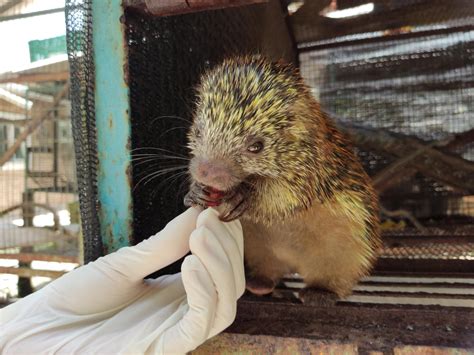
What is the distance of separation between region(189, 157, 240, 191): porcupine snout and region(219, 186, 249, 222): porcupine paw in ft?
0.19

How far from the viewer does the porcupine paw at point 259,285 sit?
1.11 meters

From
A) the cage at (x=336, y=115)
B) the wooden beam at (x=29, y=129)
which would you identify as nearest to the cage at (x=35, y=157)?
the wooden beam at (x=29, y=129)

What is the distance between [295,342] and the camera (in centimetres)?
75

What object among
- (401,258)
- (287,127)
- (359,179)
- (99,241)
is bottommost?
(401,258)

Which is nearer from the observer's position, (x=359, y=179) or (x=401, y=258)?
(x=359, y=179)

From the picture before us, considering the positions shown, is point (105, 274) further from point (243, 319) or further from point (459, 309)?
point (459, 309)

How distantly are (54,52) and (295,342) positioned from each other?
2.62 m

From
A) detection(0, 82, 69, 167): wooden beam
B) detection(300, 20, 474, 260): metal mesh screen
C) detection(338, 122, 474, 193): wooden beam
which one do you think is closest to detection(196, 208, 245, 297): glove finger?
detection(338, 122, 474, 193): wooden beam

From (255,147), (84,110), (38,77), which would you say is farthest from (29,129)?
(255,147)

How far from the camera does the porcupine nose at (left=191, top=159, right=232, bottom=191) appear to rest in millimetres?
873

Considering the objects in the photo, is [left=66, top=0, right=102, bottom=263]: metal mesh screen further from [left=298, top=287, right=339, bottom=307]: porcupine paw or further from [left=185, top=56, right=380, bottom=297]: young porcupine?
[left=298, top=287, right=339, bottom=307]: porcupine paw

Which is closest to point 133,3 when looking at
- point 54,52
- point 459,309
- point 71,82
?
point 71,82

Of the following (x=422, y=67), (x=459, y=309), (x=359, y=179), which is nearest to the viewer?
(x=459, y=309)

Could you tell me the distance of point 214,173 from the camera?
874 millimetres
